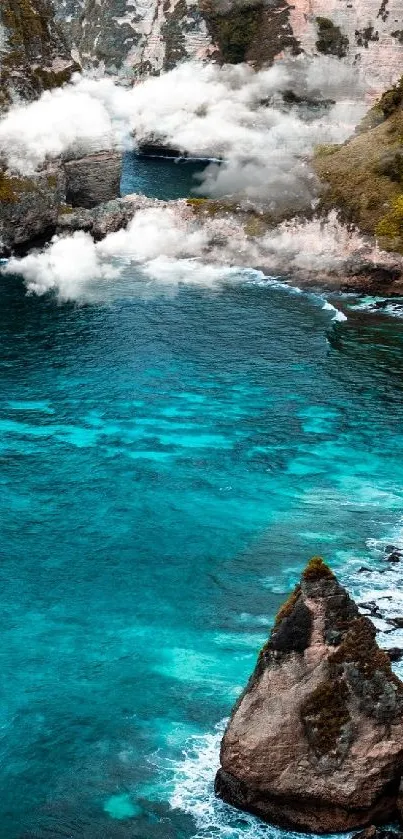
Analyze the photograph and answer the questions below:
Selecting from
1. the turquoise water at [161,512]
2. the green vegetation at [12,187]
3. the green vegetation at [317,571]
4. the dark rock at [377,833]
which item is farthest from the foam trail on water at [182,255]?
the dark rock at [377,833]

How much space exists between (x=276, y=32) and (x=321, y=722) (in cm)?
15152

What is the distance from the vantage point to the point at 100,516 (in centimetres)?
5841

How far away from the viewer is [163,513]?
193ft

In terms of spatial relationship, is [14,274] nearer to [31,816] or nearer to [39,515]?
[39,515]

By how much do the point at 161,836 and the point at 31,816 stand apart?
4896 millimetres

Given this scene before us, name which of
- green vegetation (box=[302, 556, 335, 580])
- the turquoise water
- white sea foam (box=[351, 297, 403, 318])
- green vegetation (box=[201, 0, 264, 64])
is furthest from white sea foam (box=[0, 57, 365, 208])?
green vegetation (box=[302, 556, 335, 580])

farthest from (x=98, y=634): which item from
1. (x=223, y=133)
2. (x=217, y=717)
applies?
(x=223, y=133)

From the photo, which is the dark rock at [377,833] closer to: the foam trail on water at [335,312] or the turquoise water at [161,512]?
the turquoise water at [161,512]

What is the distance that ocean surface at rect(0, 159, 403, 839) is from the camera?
39.9m

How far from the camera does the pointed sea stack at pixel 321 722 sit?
3412cm

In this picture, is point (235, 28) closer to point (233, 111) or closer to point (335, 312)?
point (233, 111)

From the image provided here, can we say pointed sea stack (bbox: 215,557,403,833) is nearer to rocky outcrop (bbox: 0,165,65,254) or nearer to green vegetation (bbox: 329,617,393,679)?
green vegetation (bbox: 329,617,393,679)

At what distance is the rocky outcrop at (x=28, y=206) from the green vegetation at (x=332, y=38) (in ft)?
239

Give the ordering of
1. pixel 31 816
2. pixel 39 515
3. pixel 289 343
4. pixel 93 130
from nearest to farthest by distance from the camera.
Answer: pixel 31 816 → pixel 39 515 → pixel 289 343 → pixel 93 130
